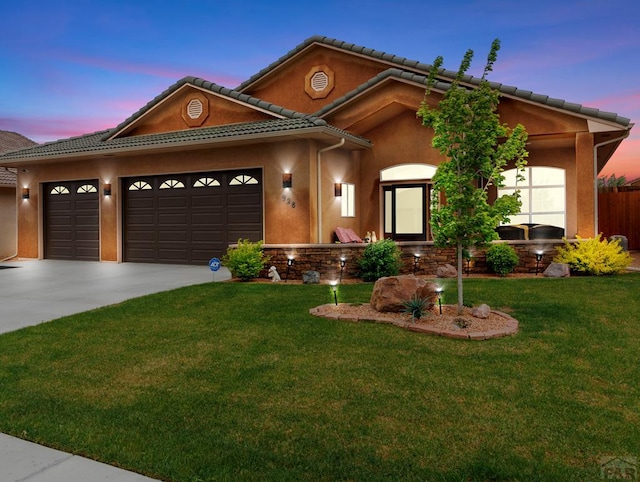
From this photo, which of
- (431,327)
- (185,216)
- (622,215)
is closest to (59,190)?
(185,216)

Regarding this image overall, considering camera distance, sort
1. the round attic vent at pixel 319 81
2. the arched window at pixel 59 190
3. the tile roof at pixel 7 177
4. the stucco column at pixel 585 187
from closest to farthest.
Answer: the stucco column at pixel 585 187, the arched window at pixel 59 190, the round attic vent at pixel 319 81, the tile roof at pixel 7 177

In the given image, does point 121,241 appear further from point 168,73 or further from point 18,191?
point 168,73

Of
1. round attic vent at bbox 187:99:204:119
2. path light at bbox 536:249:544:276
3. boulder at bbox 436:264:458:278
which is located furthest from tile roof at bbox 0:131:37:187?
path light at bbox 536:249:544:276

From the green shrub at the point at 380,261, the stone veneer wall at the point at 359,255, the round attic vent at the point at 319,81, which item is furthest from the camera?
the round attic vent at the point at 319,81

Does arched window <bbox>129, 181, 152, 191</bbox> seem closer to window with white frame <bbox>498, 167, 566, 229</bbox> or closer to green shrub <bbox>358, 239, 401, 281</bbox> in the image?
green shrub <bbox>358, 239, 401, 281</bbox>

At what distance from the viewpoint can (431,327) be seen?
621 cm

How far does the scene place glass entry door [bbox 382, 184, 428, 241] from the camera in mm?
14492

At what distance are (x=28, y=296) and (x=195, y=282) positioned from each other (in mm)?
3284

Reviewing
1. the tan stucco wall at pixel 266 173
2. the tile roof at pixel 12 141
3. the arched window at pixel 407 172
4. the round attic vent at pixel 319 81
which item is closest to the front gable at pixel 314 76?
the round attic vent at pixel 319 81

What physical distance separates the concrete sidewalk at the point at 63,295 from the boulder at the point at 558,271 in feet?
24.7

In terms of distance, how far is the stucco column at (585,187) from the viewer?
11.7 m

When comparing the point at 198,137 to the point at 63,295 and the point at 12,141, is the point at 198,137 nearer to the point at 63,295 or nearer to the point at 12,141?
the point at 63,295

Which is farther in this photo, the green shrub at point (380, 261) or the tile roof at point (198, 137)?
the tile roof at point (198, 137)

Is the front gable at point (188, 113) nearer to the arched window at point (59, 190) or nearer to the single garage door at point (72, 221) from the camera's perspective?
the single garage door at point (72, 221)
